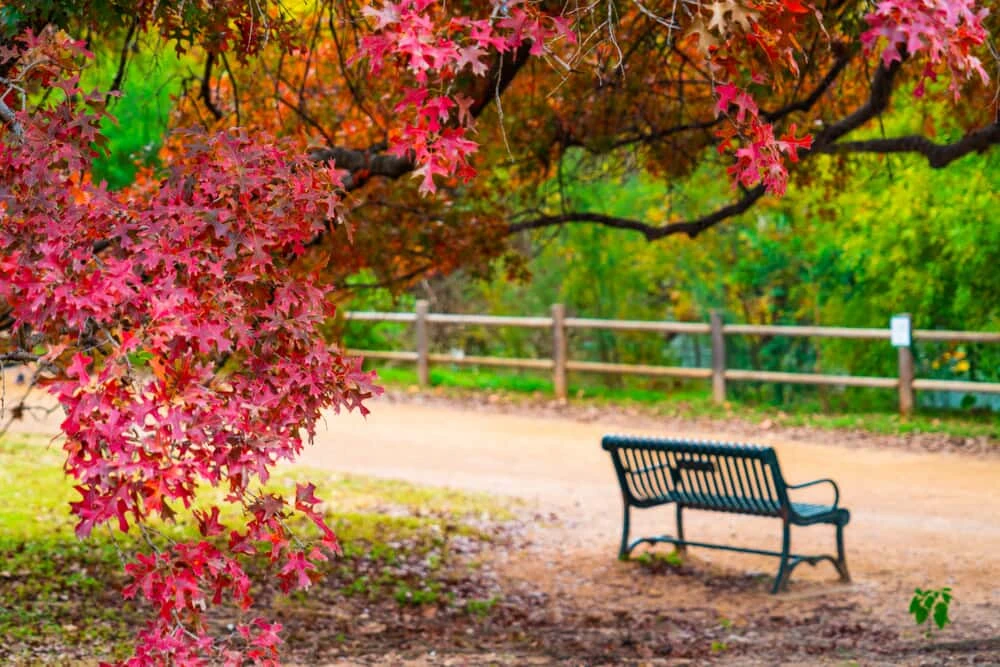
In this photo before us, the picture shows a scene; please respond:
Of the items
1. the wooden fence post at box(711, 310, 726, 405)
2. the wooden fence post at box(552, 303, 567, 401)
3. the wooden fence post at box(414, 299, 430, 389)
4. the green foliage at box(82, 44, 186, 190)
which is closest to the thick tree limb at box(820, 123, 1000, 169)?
the green foliage at box(82, 44, 186, 190)

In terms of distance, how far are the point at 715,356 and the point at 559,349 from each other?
2.08 m

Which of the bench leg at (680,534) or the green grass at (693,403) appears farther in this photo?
the green grass at (693,403)

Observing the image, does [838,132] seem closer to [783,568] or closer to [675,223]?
[675,223]

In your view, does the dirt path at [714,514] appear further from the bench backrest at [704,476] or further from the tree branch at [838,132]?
the tree branch at [838,132]

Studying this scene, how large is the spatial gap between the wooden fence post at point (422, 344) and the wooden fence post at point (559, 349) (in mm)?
1991

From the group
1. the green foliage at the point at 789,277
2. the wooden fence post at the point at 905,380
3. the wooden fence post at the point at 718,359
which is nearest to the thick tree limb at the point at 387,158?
the green foliage at the point at 789,277

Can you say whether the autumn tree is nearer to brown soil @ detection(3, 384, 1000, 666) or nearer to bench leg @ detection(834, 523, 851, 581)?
brown soil @ detection(3, 384, 1000, 666)

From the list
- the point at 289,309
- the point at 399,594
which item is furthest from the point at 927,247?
the point at 289,309

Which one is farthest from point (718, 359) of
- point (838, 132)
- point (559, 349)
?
point (838, 132)

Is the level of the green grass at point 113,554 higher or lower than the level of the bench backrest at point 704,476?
lower

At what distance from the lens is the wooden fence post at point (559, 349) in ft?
55.9

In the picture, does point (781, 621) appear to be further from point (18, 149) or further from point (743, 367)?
point (743, 367)

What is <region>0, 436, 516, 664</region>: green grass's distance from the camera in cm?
677

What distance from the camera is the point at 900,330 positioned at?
14.2 meters
